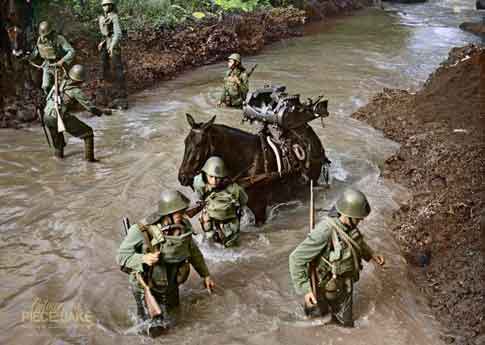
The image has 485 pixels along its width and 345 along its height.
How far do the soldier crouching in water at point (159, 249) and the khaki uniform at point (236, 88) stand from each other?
26.7 feet

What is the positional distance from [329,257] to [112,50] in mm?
9922

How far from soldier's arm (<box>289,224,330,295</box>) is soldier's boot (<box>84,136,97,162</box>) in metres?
6.15

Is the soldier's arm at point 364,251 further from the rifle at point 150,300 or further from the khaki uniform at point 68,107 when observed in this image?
the khaki uniform at point 68,107

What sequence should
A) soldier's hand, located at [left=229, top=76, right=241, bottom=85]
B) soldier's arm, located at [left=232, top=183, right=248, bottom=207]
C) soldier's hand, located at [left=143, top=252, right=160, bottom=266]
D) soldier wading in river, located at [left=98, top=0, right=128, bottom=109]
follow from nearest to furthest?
soldier's hand, located at [left=143, top=252, right=160, bottom=266] → soldier's arm, located at [left=232, top=183, right=248, bottom=207] → soldier wading in river, located at [left=98, top=0, right=128, bottom=109] → soldier's hand, located at [left=229, top=76, right=241, bottom=85]

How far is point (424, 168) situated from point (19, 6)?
393 inches

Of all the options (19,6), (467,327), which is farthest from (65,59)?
(467,327)

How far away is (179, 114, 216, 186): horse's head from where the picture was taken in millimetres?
6723

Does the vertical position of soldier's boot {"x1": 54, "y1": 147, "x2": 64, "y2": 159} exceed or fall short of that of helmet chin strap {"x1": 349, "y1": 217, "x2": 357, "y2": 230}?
it falls short

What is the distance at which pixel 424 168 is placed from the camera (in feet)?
32.0

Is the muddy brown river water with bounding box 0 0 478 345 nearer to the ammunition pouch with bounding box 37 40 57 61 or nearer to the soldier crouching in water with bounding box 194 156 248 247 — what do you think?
the soldier crouching in water with bounding box 194 156 248 247

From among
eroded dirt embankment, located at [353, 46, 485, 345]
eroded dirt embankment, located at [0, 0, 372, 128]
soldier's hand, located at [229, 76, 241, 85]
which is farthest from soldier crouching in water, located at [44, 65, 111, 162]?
eroded dirt embankment, located at [353, 46, 485, 345]

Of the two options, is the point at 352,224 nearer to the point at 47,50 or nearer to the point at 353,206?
the point at 353,206

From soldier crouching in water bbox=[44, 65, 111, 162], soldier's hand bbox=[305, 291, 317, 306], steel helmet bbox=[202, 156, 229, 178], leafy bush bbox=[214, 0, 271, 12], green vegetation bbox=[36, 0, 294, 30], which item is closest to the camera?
soldier's hand bbox=[305, 291, 317, 306]

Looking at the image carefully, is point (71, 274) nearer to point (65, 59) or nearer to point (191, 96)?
point (65, 59)
